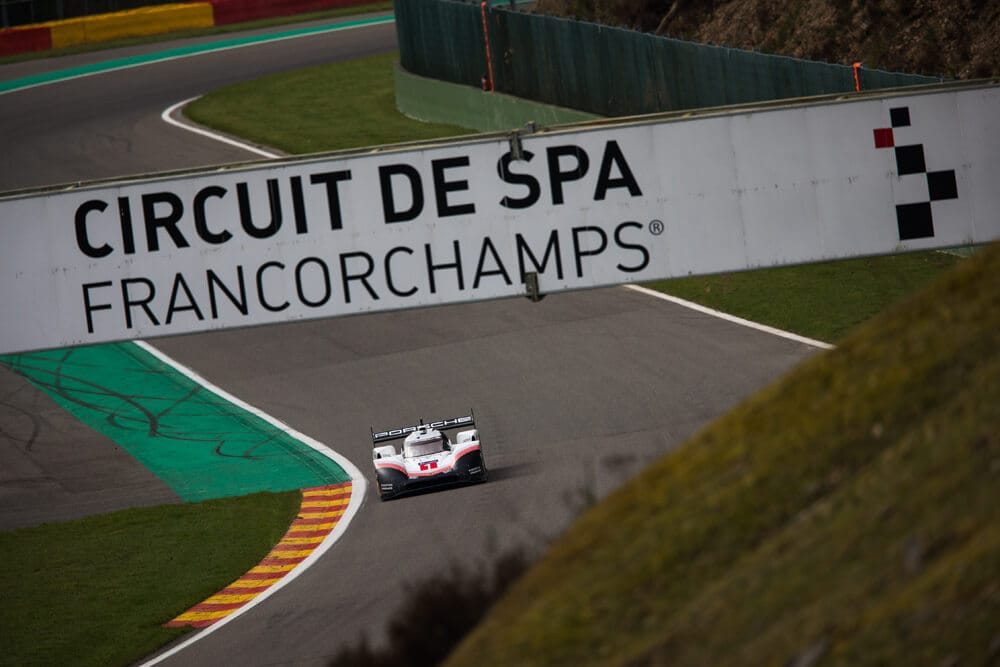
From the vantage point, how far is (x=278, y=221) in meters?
12.4

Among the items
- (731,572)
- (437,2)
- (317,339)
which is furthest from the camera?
(437,2)

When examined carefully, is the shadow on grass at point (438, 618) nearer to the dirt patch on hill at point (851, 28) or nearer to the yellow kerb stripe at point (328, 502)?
the yellow kerb stripe at point (328, 502)

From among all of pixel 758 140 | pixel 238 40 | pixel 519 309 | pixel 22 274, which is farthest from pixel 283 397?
pixel 238 40

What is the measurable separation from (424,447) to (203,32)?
36060 mm

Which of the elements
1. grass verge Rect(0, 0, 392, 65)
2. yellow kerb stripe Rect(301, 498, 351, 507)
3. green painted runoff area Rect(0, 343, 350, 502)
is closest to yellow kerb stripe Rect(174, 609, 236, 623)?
yellow kerb stripe Rect(301, 498, 351, 507)

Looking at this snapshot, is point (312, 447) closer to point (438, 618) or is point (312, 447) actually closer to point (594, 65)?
point (594, 65)

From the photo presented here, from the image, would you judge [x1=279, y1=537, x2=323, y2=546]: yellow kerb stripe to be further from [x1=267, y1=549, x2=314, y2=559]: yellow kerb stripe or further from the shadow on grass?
the shadow on grass

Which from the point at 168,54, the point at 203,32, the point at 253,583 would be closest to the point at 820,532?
the point at 253,583

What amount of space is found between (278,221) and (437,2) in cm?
2614

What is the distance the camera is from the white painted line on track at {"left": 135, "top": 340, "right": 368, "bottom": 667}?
1639 centimetres

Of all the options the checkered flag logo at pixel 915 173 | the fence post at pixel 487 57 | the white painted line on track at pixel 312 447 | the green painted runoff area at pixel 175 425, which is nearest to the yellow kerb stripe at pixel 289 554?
the white painted line on track at pixel 312 447

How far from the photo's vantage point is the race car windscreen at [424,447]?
2020cm

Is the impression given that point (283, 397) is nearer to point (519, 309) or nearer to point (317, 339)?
point (317, 339)

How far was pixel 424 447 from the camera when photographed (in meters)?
20.2
